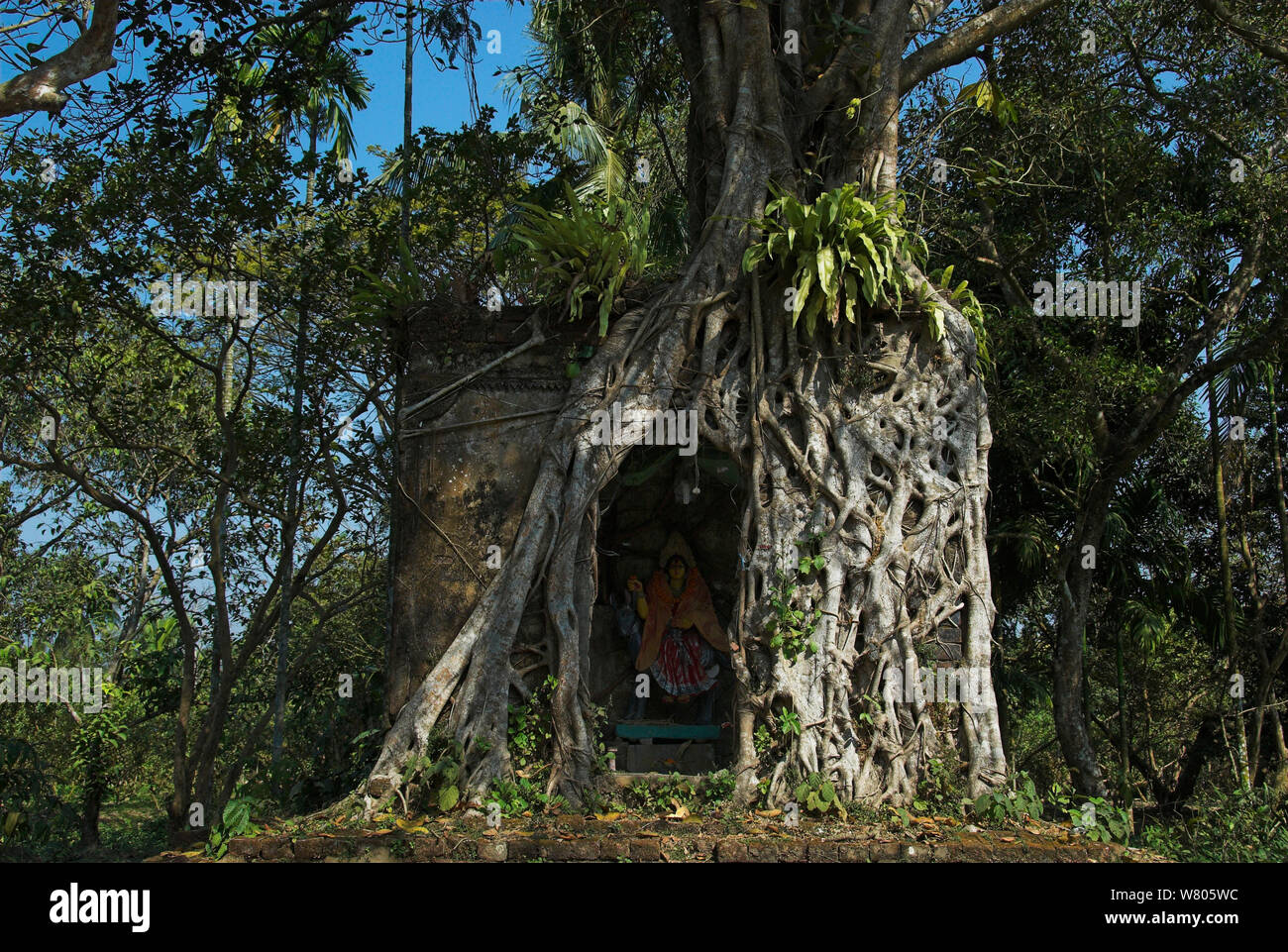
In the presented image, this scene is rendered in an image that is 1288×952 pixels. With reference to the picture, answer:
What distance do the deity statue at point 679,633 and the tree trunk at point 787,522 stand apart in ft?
5.13

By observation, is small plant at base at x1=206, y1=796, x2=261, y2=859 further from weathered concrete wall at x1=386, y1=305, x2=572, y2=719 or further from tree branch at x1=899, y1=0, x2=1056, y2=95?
tree branch at x1=899, y1=0, x2=1056, y2=95

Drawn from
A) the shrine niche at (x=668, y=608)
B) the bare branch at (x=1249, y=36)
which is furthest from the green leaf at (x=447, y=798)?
the bare branch at (x=1249, y=36)

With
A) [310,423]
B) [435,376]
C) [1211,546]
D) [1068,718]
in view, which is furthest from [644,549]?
[1211,546]

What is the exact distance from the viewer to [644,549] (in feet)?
33.0

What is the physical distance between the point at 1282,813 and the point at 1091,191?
21.3ft

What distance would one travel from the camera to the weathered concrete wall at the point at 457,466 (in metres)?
8.02

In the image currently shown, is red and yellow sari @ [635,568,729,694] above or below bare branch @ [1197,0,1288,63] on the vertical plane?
below

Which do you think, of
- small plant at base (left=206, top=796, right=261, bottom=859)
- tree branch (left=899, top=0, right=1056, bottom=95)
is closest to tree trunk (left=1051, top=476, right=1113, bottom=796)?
tree branch (left=899, top=0, right=1056, bottom=95)

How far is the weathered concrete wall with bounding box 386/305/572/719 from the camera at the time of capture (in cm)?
802

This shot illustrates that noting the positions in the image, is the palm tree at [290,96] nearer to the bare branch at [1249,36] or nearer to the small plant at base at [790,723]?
the small plant at base at [790,723]

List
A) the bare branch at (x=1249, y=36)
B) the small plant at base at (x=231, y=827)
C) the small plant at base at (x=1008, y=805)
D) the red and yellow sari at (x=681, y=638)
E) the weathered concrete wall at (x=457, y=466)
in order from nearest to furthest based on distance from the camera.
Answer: the small plant at base at (x=231, y=827), the small plant at base at (x=1008, y=805), the weathered concrete wall at (x=457, y=466), the red and yellow sari at (x=681, y=638), the bare branch at (x=1249, y=36)

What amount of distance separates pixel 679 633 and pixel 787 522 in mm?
2055

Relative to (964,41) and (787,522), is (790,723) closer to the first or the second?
(787,522)

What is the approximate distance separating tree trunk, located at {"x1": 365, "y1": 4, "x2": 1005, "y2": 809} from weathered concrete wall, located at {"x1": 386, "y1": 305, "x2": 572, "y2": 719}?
0.29 meters
